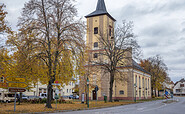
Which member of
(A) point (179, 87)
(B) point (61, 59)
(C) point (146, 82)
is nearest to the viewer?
(B) point (61, 59)

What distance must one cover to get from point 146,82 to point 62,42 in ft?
165

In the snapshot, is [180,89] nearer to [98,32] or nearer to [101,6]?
[101,6]

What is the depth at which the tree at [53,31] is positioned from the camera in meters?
20.8

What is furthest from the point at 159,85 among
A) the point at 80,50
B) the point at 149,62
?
the point at 80,50

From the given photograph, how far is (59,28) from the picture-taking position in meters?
21.9

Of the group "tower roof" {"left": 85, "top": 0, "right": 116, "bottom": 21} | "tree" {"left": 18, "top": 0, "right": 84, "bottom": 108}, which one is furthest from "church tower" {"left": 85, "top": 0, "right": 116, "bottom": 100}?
"tree" {"left": 18, "top": 0, "right": 84, "bottom": 108}

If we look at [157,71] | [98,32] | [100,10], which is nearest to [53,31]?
[98,32]

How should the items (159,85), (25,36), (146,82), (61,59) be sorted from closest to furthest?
(25,36), (61,59), (146,82), (159,85)

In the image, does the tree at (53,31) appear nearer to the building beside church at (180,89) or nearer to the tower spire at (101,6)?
the tower spire at (101,6)

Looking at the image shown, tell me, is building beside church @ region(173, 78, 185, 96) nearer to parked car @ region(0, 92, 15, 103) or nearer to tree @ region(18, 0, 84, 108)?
parked car @ region(0, 92, 15, 103)

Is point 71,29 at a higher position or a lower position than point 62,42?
higher

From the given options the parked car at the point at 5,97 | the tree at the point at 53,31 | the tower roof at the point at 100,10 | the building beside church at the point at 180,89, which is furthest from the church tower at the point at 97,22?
the building beside church at the point at 180,89

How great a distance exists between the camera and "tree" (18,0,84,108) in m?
20.8

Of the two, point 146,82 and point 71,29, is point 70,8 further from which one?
point 146,82
